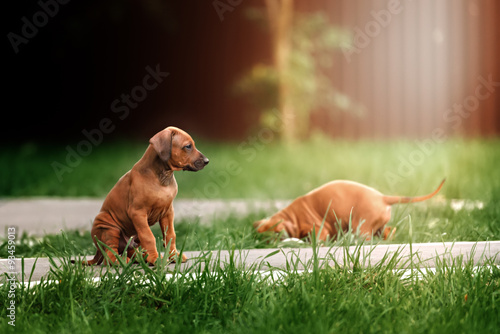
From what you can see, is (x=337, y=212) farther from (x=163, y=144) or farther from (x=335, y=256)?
(x=163, y=144)

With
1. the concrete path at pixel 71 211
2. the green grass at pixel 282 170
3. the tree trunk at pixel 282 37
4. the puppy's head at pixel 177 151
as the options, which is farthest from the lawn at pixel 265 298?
the tree trunk at pixel 282 37

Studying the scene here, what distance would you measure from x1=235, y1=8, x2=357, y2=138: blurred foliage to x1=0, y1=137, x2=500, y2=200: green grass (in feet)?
2.33

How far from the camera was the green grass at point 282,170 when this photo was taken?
4172mm

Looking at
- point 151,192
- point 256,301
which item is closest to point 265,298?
point 256,301

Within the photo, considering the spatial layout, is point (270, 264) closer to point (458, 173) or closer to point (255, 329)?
point (255, 329)

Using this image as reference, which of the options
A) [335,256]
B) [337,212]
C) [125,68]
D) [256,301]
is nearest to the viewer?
[256,301]

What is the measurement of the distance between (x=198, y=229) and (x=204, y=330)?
1.13 meters

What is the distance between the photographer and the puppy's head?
1.76 m

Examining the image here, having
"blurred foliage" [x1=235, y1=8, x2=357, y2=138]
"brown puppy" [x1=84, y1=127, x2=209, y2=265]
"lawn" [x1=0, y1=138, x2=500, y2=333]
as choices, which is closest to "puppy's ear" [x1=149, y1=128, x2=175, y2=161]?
"brown puppy" [x1=84, y1=127, x2=209, y2=265]

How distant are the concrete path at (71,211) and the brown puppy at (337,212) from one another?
75 centimetres

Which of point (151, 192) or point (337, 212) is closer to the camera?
point (151, 192)

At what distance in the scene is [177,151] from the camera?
1763 mm

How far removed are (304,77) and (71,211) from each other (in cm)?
397

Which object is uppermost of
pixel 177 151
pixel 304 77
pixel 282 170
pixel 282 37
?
pixel 282 37
